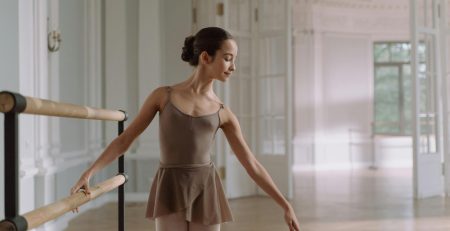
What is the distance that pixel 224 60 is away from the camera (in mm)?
1478

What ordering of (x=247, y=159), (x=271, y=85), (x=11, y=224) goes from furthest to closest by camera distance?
(x=271, y=85) → (x=247, y=159) → (x=11, y=224)

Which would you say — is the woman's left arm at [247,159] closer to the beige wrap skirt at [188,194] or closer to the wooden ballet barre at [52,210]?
the beige wrap skirt at [188,194]

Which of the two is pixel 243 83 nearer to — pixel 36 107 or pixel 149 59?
pixel 149 59

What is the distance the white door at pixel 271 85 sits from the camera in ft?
20.3

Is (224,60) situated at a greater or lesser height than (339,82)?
lesser

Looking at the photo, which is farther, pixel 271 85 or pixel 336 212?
pixel 271 85

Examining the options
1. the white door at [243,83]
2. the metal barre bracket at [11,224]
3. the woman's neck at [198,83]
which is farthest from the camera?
the white door at [243,83]

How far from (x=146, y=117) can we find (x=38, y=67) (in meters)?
2.39

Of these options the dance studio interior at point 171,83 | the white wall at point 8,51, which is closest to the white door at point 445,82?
the dance studio interior at point 171,83

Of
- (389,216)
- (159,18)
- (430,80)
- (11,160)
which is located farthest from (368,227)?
(11,160)

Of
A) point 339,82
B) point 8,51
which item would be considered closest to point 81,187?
point 8,51

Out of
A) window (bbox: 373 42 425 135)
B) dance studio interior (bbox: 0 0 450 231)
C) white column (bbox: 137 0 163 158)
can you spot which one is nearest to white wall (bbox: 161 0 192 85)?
dance studio interior (bbox: 0 0 450 231)

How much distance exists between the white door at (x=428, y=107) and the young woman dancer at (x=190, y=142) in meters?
4.69

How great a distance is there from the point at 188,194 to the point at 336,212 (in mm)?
3736
